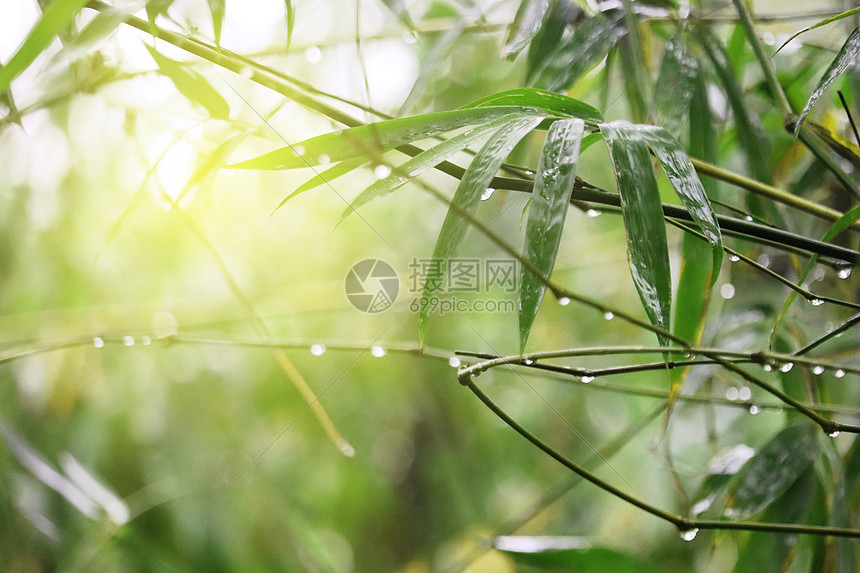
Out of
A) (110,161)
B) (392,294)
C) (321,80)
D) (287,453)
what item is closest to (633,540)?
(287,453)

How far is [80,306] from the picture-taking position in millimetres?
951

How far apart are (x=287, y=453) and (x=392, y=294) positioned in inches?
33.0

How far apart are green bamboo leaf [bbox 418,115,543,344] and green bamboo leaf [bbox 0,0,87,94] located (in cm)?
18

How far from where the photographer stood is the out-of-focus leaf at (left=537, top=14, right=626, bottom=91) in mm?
441

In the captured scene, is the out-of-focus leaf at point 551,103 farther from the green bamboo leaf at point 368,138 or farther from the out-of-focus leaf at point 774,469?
the out-of-focus leaf at point 774,469

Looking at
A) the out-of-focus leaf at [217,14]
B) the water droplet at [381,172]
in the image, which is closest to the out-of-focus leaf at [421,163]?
the water droplet at [381,172]

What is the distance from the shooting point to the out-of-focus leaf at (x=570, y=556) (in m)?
0.45

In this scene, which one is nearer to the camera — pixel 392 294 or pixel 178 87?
pixel 178 87

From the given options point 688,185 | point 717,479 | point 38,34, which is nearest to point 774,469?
point 717,479

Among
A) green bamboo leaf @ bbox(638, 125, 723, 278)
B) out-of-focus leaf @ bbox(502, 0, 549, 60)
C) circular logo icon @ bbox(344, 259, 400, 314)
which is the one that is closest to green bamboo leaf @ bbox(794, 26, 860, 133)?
green bamboo leaf @ bbox(638, 125, 723, 278)

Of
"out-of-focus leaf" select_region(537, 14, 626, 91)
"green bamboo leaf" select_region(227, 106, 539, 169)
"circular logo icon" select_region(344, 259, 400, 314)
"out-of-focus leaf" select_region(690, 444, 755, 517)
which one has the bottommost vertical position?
"out-of-focus leaf" select_region(690, 444, 755, 517)

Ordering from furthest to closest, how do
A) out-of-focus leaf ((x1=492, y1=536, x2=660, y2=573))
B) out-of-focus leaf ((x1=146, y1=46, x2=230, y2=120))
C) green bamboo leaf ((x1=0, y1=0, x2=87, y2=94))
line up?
out-of-focus leaf ((x1=492, y1=536, x2=660, y2=573)) < out-of-focus leaf ((x1=146, y1=46, x2=230, y2=120)) < green bamboo leaf ((x1=0, y1=0, x2=87, y2=94))

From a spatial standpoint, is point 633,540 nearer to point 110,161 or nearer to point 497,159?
point 497,159

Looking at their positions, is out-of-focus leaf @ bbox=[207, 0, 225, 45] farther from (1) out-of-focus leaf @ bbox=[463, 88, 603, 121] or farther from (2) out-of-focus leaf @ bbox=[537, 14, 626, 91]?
(2) out-of-focus leaf @ bbox=[537, 14, 626, 91]
